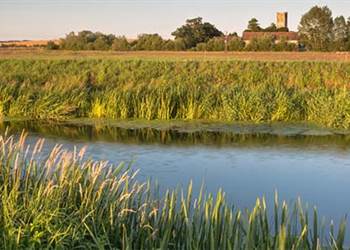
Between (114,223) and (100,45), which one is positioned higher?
(100,45)

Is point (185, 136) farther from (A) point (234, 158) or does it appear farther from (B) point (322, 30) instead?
(B) point (322, 30)

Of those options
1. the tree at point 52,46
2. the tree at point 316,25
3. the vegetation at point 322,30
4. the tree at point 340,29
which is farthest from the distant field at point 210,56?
the tree at point 316,25

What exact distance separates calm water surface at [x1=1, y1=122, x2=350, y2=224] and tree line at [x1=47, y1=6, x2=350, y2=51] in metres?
38.5

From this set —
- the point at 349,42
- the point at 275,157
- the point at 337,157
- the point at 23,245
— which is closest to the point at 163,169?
the point at 275,157

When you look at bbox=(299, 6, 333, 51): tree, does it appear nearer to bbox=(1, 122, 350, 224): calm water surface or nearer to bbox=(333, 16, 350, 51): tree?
bbox=(333, 16, 350, 51): tree

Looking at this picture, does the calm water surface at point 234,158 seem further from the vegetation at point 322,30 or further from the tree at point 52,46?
the vegetation at point 322,30

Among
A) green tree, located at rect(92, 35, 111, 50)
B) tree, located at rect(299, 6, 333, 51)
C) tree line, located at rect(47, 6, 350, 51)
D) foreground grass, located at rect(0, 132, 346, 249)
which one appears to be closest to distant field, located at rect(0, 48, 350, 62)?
tree line, located at rect(47, 6, 350, 51)

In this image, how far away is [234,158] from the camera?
10523 millimetres

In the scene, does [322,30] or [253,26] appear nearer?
[322,30]

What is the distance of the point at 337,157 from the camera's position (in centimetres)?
1062

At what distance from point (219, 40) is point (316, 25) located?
65.6ft

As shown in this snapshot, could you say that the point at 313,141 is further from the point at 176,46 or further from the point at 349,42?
the point at 349,42

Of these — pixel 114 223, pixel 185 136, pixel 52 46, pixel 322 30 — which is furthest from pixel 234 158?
pixel 322 30

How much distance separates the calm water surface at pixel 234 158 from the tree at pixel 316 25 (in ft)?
182
